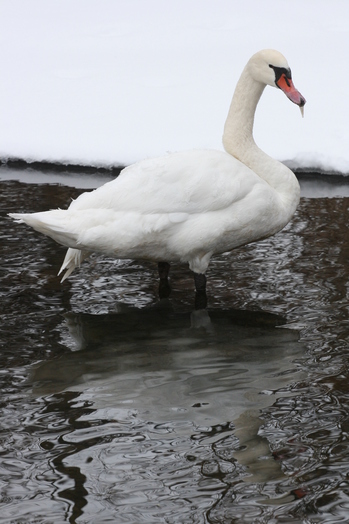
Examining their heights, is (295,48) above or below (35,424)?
above

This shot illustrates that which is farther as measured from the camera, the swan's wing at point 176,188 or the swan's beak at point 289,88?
the swan's beak at point 289,88

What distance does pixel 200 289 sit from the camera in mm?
6195

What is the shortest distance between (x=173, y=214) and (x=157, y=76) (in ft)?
22.8

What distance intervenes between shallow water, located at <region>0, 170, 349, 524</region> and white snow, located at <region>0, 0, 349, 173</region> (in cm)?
356

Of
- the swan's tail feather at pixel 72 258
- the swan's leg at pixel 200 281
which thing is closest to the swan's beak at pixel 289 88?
the swan's leg at pixel 200 281

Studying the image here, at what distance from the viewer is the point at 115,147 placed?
10711 mm

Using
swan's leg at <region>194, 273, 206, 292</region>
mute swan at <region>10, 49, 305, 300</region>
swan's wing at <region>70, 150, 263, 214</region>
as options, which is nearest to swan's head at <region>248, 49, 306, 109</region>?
mute swan at <region>10, 49, 305, 300</region>

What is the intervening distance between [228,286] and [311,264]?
68 centimetres

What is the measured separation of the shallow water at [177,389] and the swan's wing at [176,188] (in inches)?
27.5

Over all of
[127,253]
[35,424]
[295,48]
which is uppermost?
[295,48]

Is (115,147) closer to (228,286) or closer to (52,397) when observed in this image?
(228,286)

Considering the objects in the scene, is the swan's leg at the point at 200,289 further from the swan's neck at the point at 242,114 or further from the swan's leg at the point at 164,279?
the swan's neck at the point at 242,114

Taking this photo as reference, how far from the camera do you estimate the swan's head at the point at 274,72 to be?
6.45 m

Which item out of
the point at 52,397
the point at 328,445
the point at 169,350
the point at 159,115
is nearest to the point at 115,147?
the point at 159,115
